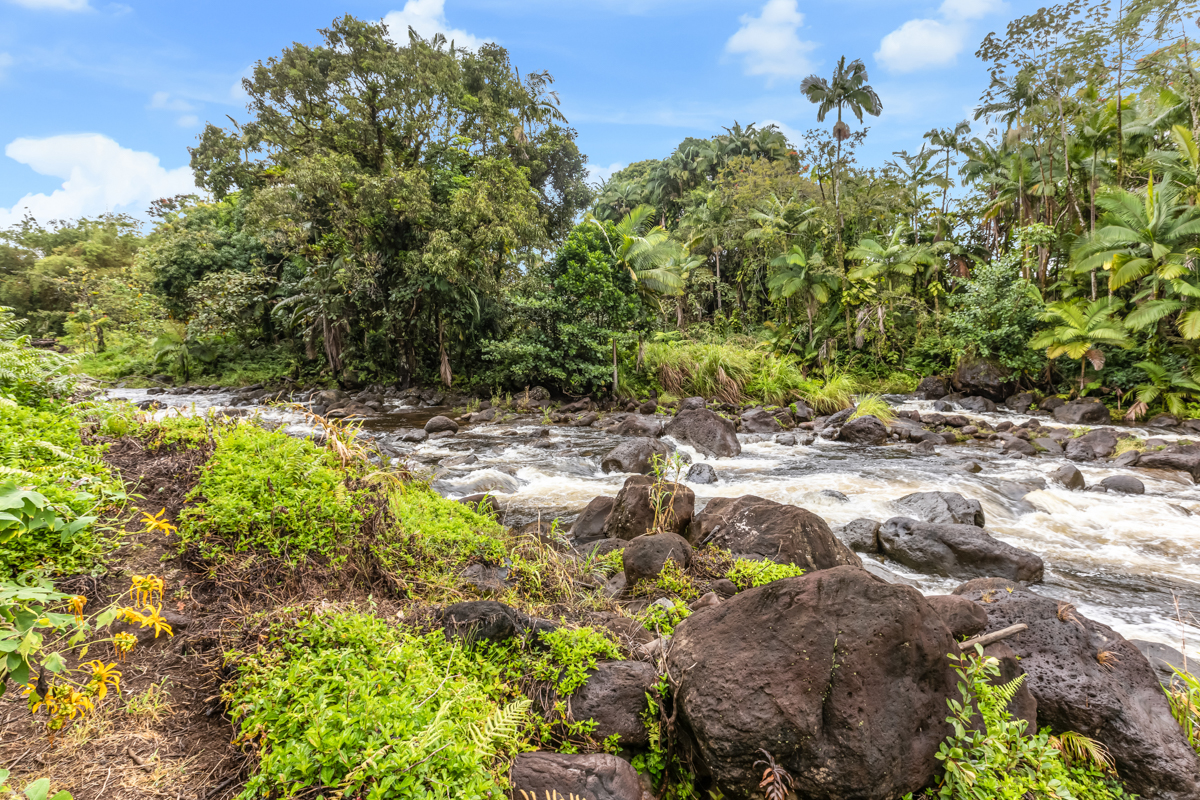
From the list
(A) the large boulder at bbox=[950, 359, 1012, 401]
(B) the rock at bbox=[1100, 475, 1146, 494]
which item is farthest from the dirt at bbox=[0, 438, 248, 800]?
(A) the large boulder at bbox=[950, 359, 1012, 401]

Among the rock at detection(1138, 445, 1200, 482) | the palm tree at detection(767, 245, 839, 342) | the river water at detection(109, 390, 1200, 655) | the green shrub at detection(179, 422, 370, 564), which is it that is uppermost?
the palm tree at detection(767, 245, 839, 342)

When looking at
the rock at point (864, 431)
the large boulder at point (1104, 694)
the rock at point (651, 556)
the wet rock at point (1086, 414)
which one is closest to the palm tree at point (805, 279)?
the wet rock at point (1086, 414)

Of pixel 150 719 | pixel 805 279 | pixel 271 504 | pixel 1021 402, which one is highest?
pixel 805 279

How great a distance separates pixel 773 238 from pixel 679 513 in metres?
21.9

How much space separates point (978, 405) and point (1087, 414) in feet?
11.2

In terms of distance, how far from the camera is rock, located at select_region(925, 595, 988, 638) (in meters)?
3.66

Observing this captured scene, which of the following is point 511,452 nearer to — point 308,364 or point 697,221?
point 308,364

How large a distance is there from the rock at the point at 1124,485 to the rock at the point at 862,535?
5.36 m

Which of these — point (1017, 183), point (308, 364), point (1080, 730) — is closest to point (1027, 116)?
point (1017, 183)

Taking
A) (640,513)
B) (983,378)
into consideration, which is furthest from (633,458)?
(983,378)

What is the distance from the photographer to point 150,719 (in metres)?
2.44

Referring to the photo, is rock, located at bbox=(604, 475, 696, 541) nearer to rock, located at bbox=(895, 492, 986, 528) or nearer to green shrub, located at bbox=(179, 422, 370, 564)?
green shrub, located at bbox=(179, 422, 370, 564)

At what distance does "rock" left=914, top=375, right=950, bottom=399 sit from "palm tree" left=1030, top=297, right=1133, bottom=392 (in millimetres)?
4105

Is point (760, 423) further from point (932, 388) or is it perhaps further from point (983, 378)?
point (932, 388)
